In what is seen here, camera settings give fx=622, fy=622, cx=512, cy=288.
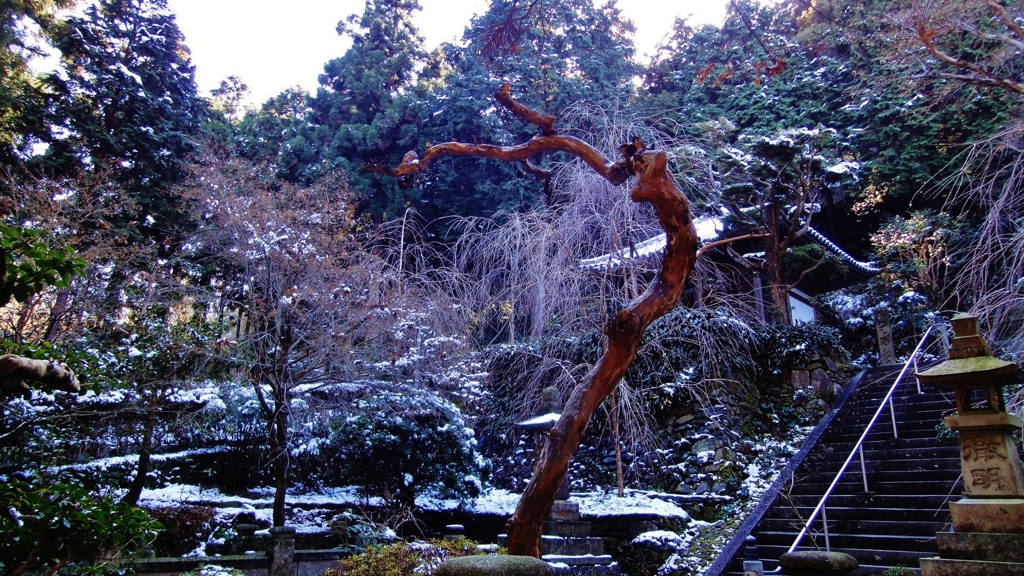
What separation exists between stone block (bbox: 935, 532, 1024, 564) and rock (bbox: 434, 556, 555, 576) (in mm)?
3794

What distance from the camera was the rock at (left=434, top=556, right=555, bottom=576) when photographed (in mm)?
3219

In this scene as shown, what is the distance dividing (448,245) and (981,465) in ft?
28.5

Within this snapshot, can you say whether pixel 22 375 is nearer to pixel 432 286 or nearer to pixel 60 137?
pixel 432 286

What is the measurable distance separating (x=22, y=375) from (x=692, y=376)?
977 cm

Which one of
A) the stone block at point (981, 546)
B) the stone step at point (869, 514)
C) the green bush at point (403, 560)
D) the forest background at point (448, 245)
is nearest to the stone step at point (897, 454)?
the stone step at point (869, 514)

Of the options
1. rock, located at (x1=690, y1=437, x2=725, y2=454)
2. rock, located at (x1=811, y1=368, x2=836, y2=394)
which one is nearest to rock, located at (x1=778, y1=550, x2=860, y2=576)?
rock, located at (x1=690, y1=437, x2=725, y2=454)

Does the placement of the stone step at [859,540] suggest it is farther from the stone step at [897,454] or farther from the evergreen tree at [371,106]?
the evergreen tree at [371,106]

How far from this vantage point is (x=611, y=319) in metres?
3.95

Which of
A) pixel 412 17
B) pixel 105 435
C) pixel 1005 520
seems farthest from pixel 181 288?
pixel 412 17

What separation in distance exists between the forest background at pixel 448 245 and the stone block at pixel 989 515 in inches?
81.5

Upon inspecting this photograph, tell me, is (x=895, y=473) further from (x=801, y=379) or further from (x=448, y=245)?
(x=448, y=245)

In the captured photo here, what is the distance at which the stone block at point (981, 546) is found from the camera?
482cm

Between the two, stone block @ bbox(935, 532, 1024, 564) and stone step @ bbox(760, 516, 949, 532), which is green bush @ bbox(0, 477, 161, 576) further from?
stone step @ bbox(760, 516, 949, 532)

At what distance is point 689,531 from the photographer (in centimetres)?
853
